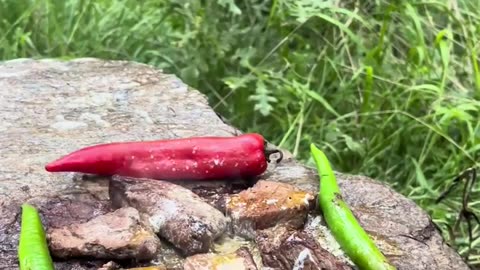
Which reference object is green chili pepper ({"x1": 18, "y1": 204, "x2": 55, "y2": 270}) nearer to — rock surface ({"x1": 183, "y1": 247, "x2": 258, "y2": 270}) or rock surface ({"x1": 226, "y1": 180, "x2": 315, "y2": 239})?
rock surface ({"x1": 183, "y1": 247, "x2": 258, "y2": 270})

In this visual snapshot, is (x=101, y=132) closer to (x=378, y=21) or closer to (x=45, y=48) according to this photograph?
(x=45, y=48)

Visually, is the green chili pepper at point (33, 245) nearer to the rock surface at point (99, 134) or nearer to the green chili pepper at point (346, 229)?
the rock surface at point (99, 134)

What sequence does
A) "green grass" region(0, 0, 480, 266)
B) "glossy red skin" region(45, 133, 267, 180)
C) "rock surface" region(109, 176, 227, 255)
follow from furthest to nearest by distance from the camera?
"green grass" region(0, 0, 480, 266)
"glossy red skin" region(45, 133, 267, 180)
"rock surface" region(109, 176, 227, 255)

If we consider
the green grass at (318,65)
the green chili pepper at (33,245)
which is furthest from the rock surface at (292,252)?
the green grass at (318,65)

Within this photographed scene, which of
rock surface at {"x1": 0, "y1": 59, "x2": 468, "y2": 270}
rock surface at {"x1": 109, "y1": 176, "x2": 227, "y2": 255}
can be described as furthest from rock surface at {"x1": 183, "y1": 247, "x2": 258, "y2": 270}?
rock surface at {"x1": 0, "y1": 59, "x2": 468, "y2": 270}

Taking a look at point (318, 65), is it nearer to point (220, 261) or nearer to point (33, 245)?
point (220, 261)

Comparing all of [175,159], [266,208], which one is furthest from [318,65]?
[266,208]
